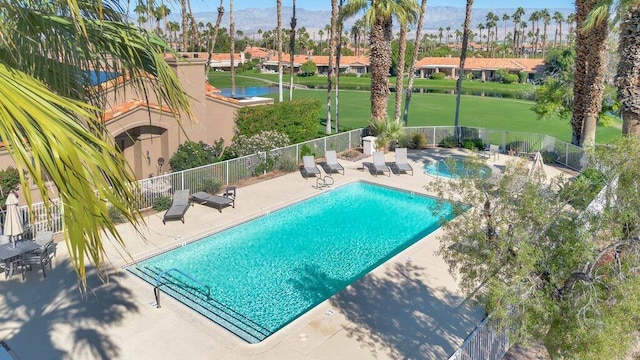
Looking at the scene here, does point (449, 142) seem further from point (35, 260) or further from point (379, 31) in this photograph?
point (35, 260)

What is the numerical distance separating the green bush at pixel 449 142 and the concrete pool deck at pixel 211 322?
15.2 meters

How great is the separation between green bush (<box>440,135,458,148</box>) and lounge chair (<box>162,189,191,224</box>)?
15.4 meters

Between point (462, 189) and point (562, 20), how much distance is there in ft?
444

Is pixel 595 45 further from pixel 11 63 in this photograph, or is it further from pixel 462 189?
pixel 11 63

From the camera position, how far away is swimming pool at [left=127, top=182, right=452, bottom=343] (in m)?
10.6

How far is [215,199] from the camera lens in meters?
16.2

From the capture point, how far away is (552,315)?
581 cm

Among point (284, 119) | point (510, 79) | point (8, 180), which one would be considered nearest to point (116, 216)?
→ point (8, 180)

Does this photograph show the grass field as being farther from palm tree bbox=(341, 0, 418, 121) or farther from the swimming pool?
the swimming pool

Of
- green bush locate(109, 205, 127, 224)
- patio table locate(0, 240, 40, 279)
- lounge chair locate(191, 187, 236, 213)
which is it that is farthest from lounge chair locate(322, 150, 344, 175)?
patio table locate(0, 240, 40, 279)

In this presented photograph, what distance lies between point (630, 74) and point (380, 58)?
12.0 m

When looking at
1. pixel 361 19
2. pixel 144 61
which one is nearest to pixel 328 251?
pixel 144 61

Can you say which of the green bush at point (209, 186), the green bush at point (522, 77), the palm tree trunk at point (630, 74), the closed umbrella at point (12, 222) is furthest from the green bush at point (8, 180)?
the green bush at point (522, 77)

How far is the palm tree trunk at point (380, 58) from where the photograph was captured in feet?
80.6
